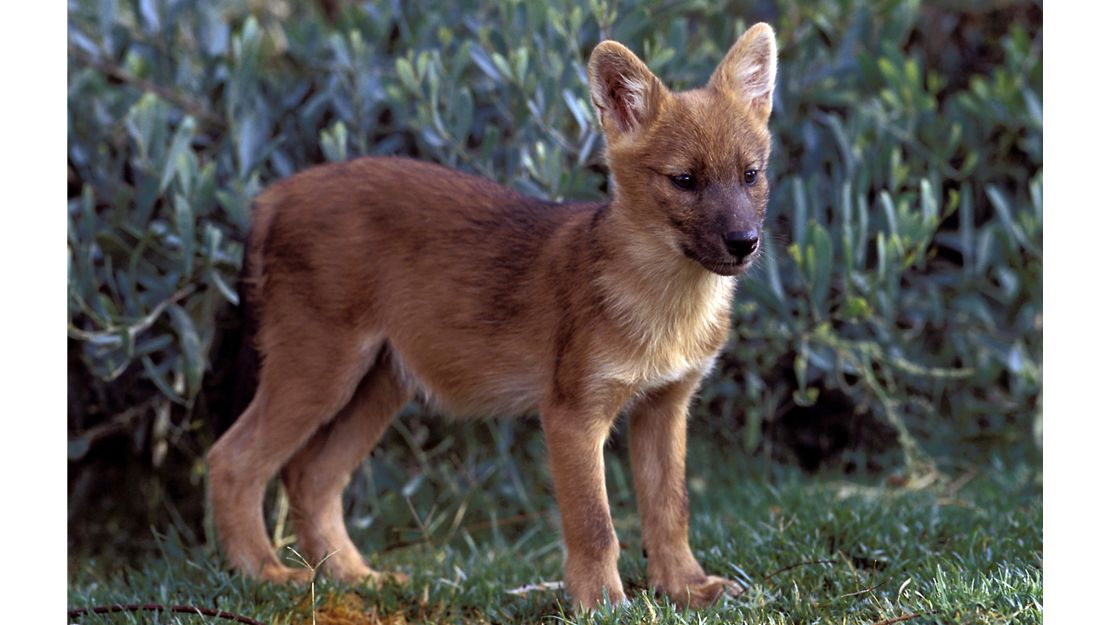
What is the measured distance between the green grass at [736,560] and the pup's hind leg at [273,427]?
187mm

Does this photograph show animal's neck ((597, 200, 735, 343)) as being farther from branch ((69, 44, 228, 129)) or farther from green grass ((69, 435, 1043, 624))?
branch ((69, 44, 228, 129))

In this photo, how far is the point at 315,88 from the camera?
22.3ft

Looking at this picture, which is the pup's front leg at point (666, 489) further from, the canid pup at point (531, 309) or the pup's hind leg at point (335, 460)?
the pup's hind leg at point (335, 460)

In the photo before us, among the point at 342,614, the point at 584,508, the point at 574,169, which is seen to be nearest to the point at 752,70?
the point at 574,169

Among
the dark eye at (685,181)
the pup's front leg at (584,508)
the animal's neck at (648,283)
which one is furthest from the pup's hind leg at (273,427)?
the dark eye at (685,181)

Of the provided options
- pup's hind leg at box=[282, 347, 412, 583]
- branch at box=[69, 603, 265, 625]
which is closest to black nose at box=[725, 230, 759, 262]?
pup's hind leg at box=[282, 347, 412, 583]

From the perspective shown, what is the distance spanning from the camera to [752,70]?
457cm

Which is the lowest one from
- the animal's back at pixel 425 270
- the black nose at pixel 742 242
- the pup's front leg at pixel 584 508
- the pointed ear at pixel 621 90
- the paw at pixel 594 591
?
the paw at pixel 594 591

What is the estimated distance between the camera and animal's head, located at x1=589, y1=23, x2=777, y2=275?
4172mm

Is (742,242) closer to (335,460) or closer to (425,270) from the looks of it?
(425,270)

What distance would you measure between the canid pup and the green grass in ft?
0.79

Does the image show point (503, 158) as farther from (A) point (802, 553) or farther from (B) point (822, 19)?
(A) point (802, 553)

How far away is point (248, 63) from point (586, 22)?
5.20ft

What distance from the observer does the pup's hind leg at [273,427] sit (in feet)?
16.5
